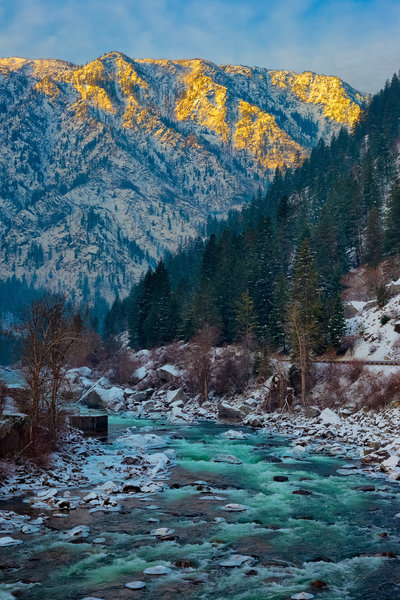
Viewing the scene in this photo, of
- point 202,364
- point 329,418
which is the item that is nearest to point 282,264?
point 202,364

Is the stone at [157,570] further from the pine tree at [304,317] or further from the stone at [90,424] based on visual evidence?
the pine tree at [304,317]

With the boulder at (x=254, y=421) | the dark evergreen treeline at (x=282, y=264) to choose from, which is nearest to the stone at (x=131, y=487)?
the boulder at (x=254, y=421)

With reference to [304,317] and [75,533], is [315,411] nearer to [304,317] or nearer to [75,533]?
[304,317]

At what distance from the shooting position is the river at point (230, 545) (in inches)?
546

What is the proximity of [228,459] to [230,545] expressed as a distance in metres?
15.2

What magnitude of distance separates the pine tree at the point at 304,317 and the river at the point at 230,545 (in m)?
→ 26.2

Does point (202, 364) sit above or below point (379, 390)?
above

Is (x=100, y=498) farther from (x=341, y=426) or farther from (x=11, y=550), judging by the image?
(x=341, y=426)

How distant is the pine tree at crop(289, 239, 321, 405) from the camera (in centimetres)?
5378

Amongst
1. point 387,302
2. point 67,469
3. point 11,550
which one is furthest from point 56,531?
point 387,302

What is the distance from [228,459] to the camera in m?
32.2

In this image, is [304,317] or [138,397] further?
[138,397]

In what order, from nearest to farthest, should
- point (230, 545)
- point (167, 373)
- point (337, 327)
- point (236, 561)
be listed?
1. point (236, 561)
2. point (230, 545)
3. point (337, 327)
4. point (167, 373)

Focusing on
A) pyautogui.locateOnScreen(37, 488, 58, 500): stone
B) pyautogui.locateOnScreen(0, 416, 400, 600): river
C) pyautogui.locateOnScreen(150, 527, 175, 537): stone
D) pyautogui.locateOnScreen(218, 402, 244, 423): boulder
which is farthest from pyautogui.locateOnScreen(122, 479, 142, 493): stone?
pyautogui.locateOnScreen(218, 402, 244, 423): boulder
